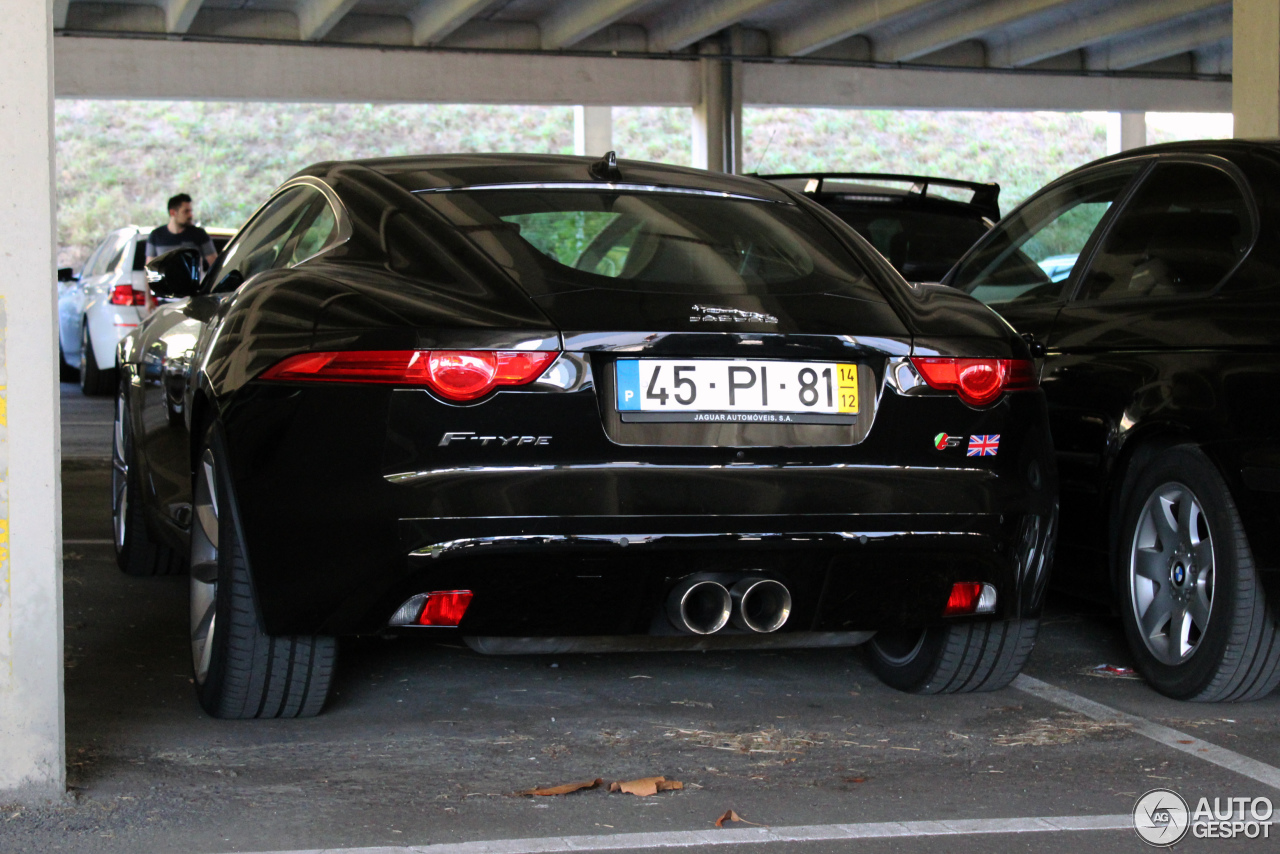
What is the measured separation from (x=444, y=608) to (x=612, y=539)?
0.38m

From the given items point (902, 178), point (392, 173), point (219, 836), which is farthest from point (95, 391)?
point (219, 836)

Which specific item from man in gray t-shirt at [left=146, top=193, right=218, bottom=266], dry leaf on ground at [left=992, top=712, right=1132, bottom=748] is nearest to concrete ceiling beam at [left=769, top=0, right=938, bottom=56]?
man in gray t-shirt at [left=146, top=193, right=218, bottom=266]

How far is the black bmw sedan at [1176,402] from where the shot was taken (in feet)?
12.1

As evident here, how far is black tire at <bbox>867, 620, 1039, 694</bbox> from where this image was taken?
3873 mm

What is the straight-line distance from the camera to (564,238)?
3660 millimetres

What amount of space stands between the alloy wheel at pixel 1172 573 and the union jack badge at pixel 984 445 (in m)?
0.72

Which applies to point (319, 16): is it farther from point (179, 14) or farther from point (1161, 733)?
point (1161, 733)

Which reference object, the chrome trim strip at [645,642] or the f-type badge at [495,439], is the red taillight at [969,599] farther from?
the f-type badge at [495,439]

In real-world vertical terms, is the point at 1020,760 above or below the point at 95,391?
below

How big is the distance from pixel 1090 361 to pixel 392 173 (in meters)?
1.92

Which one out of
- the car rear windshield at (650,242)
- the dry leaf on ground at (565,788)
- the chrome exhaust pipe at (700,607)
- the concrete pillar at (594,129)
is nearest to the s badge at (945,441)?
the car rear windshield at (650,242)

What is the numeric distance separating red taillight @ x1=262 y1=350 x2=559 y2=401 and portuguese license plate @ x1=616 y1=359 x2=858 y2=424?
0.19 m

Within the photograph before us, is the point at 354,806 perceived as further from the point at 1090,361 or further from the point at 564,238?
the point at 1090,361

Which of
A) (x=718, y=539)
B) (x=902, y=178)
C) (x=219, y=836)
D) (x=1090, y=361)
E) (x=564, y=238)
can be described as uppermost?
(x=902, y=178)
